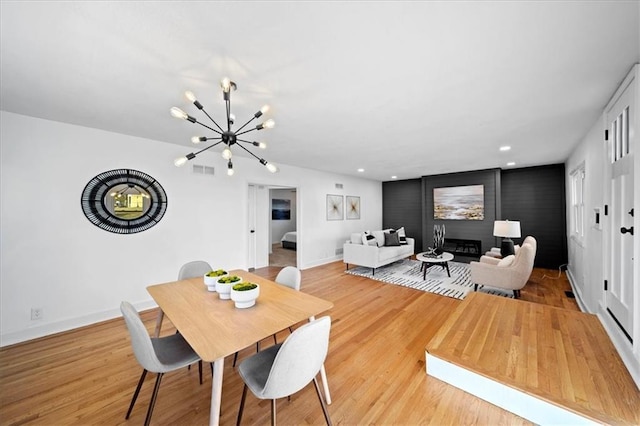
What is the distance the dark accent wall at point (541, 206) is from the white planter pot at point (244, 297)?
6.92 m

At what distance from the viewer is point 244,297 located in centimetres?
167

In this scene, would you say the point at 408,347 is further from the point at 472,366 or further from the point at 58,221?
the point at 58,221

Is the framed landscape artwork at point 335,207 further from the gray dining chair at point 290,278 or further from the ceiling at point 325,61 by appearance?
the gray dining chair at point 290,278

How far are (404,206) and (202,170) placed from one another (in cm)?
628

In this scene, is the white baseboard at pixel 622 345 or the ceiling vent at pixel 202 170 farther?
the ceiling vent at pixel 202 170

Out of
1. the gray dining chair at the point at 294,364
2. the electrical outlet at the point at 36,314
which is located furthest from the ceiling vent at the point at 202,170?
the gray dining chair at the point at 294,364

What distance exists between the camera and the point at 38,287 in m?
2.68

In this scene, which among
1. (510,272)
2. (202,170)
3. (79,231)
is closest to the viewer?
(79,231)

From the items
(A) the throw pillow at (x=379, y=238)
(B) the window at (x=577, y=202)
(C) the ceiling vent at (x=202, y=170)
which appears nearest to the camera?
(B) the window at (x=577, y=202)

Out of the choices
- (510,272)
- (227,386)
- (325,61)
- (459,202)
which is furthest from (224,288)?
(459,202)

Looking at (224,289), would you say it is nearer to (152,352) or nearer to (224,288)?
(224,288)

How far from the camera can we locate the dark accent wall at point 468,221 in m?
5.95

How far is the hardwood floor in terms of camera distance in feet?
5.35

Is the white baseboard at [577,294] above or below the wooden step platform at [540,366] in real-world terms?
below
